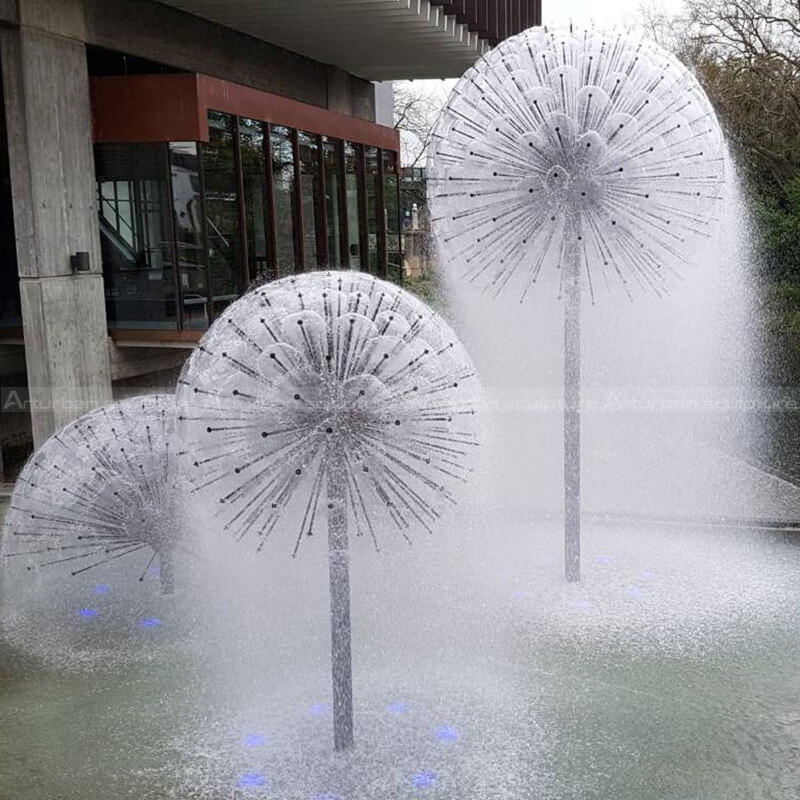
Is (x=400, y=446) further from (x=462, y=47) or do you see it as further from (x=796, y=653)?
(x=462, y=47)

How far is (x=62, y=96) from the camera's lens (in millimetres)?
10062

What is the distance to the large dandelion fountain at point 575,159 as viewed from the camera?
6707mm

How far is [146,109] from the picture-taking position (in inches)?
425

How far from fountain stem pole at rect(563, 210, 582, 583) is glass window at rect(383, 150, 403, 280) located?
1036cm

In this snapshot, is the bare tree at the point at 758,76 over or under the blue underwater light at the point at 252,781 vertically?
over

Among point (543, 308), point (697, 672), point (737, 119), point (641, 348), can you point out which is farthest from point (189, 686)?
point (737, 119)

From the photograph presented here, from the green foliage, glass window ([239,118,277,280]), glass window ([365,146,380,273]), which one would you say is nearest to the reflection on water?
glass window ([239,118,277,280])

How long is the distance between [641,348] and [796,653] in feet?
20.0

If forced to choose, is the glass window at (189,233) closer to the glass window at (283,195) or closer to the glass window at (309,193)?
the glass window at (283,195)

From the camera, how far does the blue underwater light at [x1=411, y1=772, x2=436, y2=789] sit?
4559 millimetres

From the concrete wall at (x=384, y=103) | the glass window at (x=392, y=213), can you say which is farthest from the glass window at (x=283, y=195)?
the concrete wall at (x=384, y=103)

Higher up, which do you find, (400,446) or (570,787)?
(400,446)

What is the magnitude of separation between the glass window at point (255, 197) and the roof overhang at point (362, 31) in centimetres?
131

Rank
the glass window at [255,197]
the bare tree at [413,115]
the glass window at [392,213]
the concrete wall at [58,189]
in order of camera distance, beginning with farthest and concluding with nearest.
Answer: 1. the bare tree at [413,115]
2. the glass window at [392,213]
3. the glass window at [255,197]
4. the concrete wall at [58,189]
